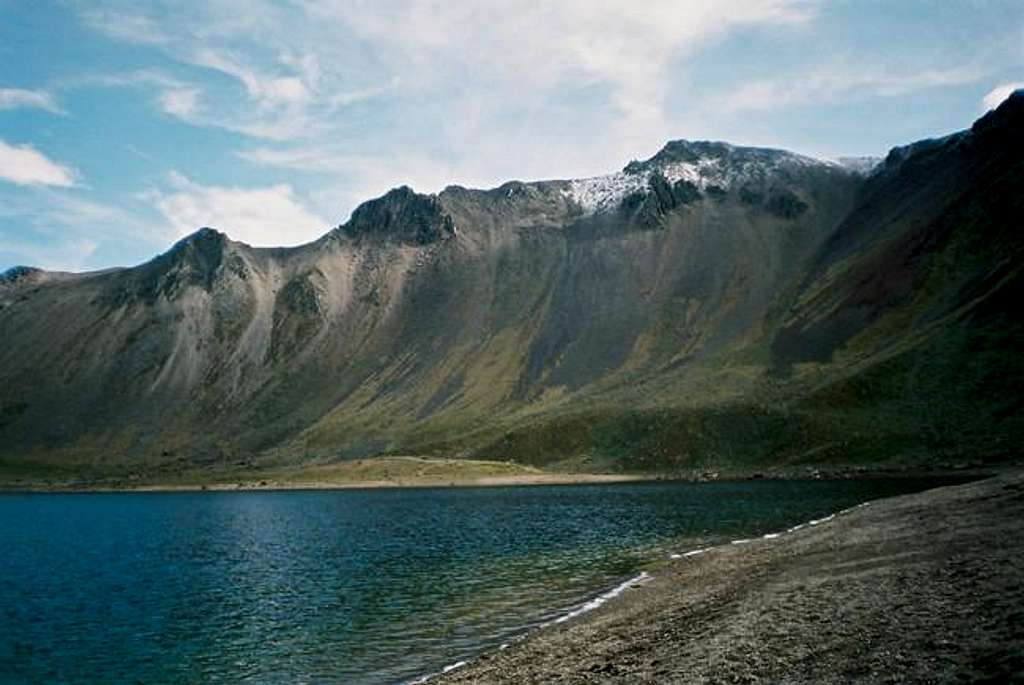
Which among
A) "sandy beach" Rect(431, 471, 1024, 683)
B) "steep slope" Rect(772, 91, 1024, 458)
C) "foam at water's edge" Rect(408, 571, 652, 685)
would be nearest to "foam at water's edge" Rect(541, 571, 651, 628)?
"foam at water's edge" Rect(408, 571, 652, 685)

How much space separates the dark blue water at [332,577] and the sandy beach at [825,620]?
594cm

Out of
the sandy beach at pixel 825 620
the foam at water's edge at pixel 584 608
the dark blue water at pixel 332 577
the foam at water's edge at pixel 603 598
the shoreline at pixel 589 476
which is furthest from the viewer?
the shoreline at pixel 589 476

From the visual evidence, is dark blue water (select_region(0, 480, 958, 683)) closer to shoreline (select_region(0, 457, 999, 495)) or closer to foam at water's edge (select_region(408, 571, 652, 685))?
foam at water's edge (select_region(408, 571, 652, 685))

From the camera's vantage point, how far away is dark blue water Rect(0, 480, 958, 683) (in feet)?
121

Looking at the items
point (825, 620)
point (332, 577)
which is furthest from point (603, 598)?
point (332, 577)

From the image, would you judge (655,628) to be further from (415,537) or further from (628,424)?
(628,424)

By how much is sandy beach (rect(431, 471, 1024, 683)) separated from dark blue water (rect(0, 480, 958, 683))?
5.94 m

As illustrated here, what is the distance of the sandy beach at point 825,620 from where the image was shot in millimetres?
19875

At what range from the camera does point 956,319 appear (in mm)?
156750

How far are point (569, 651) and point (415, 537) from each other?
2151 inches

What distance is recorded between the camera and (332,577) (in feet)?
193

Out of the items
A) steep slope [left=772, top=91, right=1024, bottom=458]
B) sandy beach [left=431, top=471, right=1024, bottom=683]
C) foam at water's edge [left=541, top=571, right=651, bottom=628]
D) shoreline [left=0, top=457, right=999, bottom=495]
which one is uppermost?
steep slope [left=772, top=91, right=1024, bottom=458]

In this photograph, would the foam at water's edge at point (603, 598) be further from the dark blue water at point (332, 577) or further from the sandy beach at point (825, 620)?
the dark blue water at point (332, 577)

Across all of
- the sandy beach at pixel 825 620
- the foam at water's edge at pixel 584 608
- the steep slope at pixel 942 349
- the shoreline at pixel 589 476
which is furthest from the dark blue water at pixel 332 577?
the steep slope at pixel 942 349
